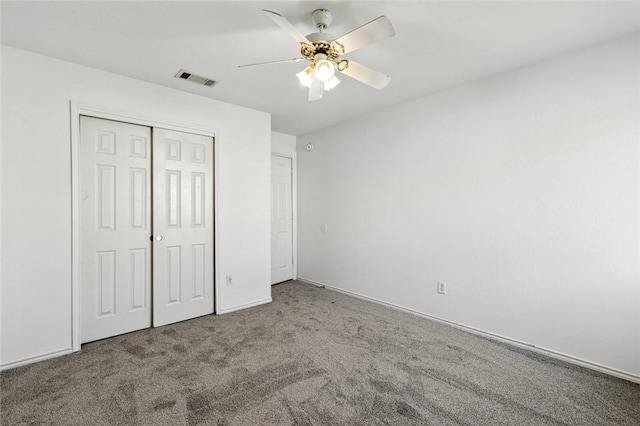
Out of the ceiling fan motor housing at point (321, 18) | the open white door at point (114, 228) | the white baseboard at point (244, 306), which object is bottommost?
the white baseboard at point (244, 306)

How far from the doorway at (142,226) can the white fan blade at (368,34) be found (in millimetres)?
2132

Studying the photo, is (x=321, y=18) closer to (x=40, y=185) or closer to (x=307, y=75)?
(x=307, y=75)

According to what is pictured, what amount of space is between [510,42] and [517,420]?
2549 millimetres

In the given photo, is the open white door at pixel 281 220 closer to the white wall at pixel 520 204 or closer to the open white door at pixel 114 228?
the white wall at pixel 520 204

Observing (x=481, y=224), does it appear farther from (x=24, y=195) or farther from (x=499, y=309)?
(x=24, y=195)

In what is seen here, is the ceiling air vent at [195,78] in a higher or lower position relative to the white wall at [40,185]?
higher

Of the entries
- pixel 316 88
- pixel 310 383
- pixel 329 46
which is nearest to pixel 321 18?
pixel 329 46

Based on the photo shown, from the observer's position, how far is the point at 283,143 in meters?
4.78

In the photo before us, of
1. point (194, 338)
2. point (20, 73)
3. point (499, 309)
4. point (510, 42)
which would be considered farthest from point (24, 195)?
point (499, 309)

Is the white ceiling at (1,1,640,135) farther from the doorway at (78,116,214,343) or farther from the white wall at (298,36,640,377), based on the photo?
the doorway at (78,116,214,343)

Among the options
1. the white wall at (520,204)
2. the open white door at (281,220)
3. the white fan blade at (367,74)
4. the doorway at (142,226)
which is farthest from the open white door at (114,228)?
the white wall at (520,204)

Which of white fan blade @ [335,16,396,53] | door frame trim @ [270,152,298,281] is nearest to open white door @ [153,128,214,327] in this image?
door frame trim @ [270,152,298,281]

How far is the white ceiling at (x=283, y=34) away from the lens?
5.92 ft

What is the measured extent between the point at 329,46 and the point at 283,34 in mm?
455
